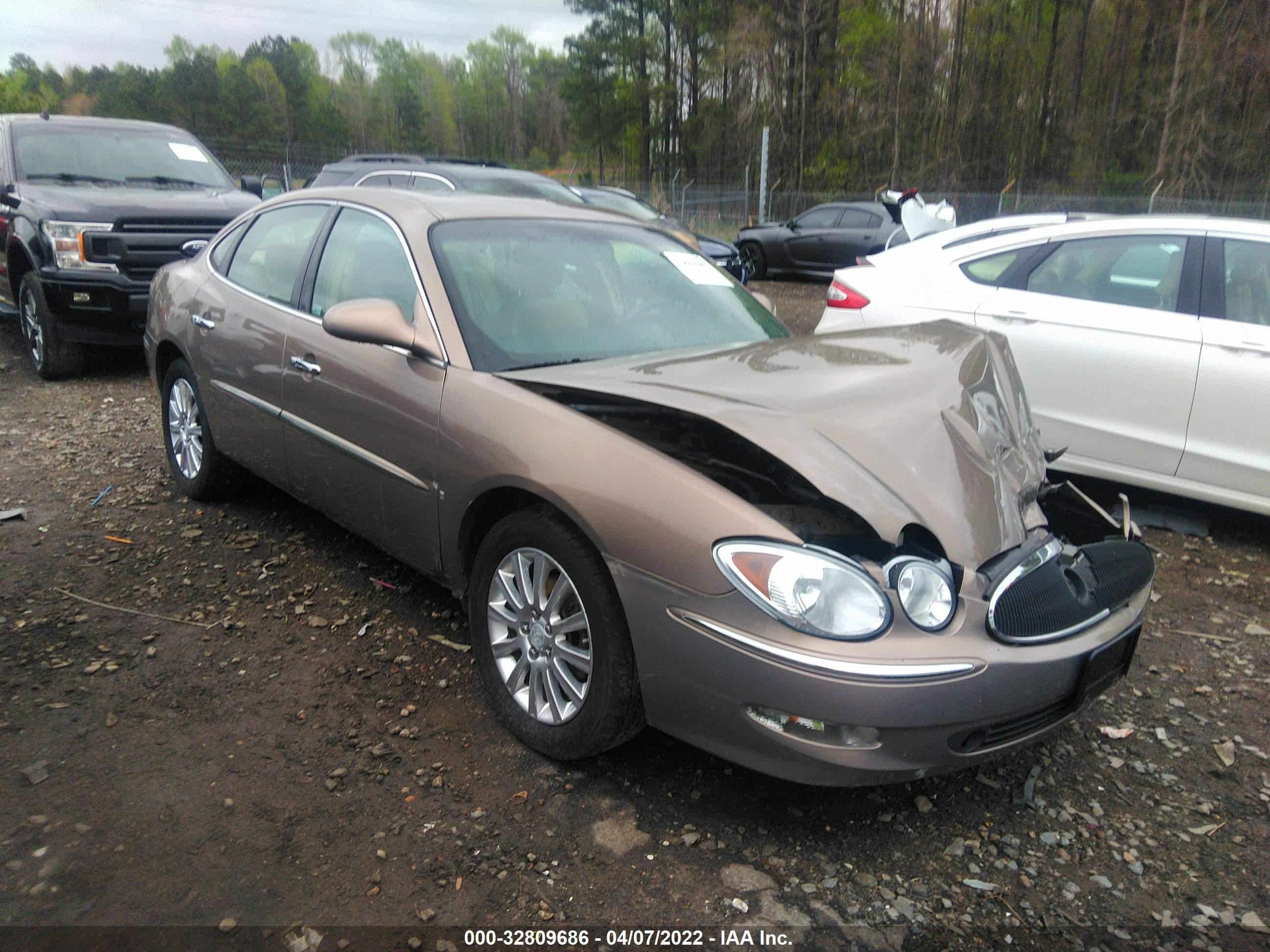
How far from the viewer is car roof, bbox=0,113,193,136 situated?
816 cm

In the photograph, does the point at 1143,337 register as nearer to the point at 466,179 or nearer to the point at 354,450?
the point at 354,450

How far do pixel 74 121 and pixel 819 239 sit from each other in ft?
35.5

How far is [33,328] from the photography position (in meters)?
7.80

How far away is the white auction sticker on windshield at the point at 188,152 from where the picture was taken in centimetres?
865

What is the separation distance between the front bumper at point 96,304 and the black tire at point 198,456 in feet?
8.98

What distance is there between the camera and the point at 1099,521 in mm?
3023

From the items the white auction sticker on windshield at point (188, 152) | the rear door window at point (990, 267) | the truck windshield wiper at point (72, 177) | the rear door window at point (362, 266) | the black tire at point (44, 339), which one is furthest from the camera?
the white auction sticker on windshield at point (188, 152)

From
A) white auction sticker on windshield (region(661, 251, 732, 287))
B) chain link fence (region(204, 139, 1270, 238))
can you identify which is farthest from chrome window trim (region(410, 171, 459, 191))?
chain link fence (region(204, 139, 1270, 238))

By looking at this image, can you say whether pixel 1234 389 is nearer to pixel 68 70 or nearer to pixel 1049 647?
pixel 1049 647

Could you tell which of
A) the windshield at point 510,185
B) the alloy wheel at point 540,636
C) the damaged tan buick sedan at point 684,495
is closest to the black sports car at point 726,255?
the windshield at point 510,185

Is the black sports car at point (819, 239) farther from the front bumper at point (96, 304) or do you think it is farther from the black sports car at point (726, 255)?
the front bumper at point (96, 304)

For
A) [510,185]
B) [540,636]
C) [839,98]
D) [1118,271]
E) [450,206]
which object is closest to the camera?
[540,636]

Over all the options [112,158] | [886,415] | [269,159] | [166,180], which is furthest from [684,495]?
[269,159]

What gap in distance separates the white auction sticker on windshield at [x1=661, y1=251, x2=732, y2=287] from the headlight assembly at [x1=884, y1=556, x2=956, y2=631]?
74.9 inches
